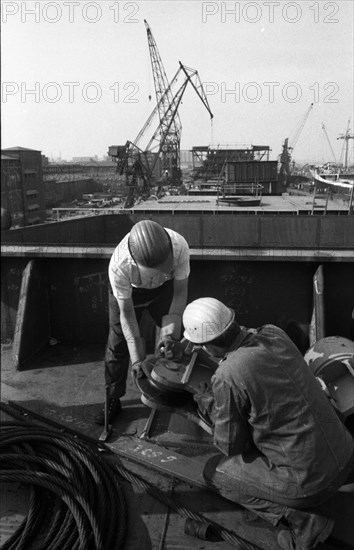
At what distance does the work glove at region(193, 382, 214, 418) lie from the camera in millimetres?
2492

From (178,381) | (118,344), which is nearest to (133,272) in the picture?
(118,344)

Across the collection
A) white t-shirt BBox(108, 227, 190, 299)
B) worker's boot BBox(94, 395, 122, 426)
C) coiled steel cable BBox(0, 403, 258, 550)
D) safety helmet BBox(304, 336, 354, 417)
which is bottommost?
coiled steel cable BBox(0, 403, 258, 550)

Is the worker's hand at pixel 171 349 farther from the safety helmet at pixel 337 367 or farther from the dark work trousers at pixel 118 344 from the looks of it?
the safety helmet at pixel 337 367

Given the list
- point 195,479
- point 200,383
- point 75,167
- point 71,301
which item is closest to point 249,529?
point 195,479

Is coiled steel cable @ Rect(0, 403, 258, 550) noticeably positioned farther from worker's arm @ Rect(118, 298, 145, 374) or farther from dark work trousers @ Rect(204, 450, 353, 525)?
worker's arm @ Rect(118, 298, 145, 374)

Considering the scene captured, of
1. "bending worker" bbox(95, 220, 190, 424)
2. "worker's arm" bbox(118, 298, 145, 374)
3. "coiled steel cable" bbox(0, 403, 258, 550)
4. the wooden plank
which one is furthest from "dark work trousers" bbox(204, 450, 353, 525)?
the wooden plank

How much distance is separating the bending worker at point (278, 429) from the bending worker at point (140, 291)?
0.69 meters

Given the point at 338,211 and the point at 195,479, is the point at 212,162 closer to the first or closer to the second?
the point at 338,211

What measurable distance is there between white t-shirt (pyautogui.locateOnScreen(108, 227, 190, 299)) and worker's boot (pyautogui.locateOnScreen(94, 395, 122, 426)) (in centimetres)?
96

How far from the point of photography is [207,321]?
2.48 metres

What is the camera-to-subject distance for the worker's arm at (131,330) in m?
3.28

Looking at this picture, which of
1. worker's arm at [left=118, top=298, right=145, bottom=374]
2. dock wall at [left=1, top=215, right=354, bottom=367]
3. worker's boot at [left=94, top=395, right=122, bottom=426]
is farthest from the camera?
dock wall at [left=1, top=215, right=354, bottom=367]

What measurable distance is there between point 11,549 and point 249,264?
319cm

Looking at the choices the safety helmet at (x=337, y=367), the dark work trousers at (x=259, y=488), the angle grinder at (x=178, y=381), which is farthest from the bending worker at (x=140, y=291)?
the safety helmet at (x=337, y=367)
